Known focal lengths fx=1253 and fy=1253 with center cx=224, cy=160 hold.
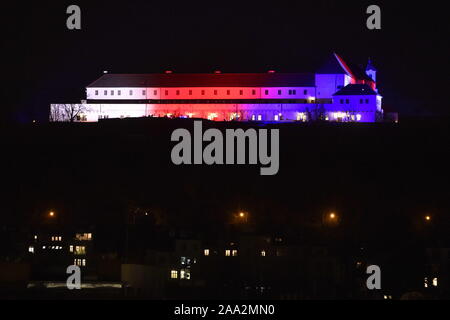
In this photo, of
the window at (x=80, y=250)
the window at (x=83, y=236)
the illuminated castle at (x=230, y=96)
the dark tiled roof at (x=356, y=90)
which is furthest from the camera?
the illuminated castle at (x=230, y=96)

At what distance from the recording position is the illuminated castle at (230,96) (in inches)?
2127

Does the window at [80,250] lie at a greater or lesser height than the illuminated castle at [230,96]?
lesser

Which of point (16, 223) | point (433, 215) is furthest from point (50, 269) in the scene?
point (433, 215)

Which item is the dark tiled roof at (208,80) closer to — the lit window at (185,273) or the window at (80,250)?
the window at (80,250)

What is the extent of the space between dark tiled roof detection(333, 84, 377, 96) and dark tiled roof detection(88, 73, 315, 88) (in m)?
2.33

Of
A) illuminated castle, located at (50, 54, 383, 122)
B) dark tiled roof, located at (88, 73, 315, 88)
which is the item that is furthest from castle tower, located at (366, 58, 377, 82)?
dark tiled roof, located at (88, 73, 315, 88)

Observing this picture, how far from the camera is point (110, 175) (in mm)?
45219

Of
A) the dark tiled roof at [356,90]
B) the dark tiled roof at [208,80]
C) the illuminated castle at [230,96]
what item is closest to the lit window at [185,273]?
the illuminated castle at [230,96]

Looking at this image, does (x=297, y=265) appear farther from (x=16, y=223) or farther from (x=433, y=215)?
(x=16, y=223)

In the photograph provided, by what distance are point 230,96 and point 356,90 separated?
19.7 feet

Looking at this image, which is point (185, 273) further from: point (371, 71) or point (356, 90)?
point (371, 71)

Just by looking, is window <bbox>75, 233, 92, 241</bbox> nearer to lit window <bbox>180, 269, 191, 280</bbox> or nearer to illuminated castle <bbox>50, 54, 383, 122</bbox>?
lit window <bbox>180, 269, 191, 280</bbox>
